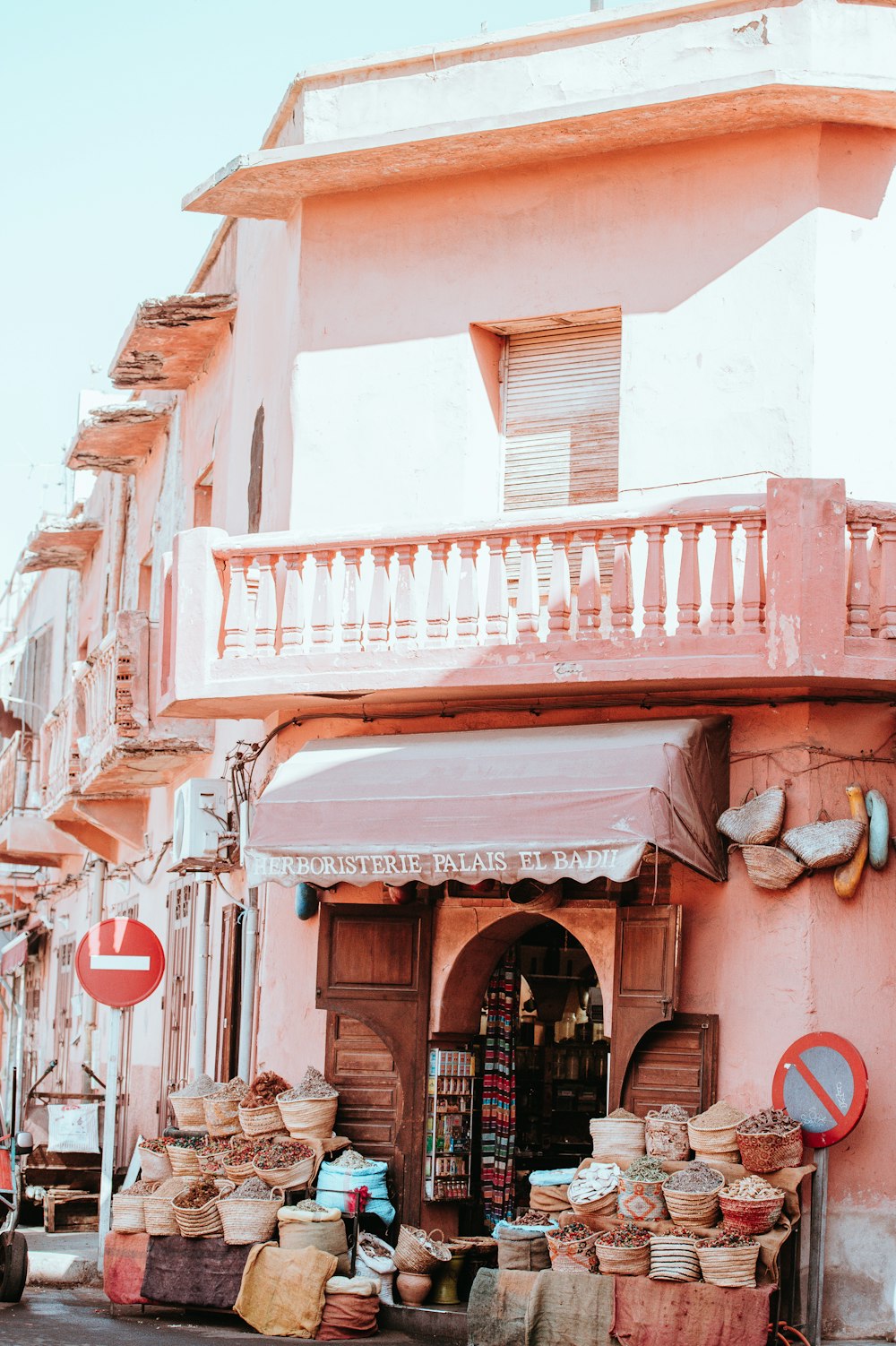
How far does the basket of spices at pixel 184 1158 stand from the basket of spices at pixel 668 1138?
3.05 meters

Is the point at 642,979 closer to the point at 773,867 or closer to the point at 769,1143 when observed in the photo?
the point at 773,867

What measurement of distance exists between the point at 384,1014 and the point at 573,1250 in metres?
2.41

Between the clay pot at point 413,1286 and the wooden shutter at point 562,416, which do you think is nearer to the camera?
the clay pot at point 413,1286

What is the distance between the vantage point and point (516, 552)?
12312mm

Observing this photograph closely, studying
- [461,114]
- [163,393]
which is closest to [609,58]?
[461,114]

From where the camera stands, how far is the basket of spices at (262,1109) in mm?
12406

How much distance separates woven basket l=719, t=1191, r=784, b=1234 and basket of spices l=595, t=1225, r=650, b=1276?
1.54 ft

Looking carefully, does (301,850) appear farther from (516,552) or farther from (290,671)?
(516,552)

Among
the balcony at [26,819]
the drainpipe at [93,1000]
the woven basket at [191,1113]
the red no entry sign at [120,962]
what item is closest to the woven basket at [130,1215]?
the woven basket at [191,1113]

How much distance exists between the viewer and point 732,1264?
1041 cm

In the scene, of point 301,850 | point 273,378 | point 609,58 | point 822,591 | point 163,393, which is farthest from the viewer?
point 163,393

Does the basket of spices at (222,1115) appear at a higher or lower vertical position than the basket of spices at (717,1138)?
lower

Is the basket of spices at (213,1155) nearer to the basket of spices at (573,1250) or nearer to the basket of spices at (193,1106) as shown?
the basket of spices at (193,1106)

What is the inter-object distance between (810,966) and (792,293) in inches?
165
